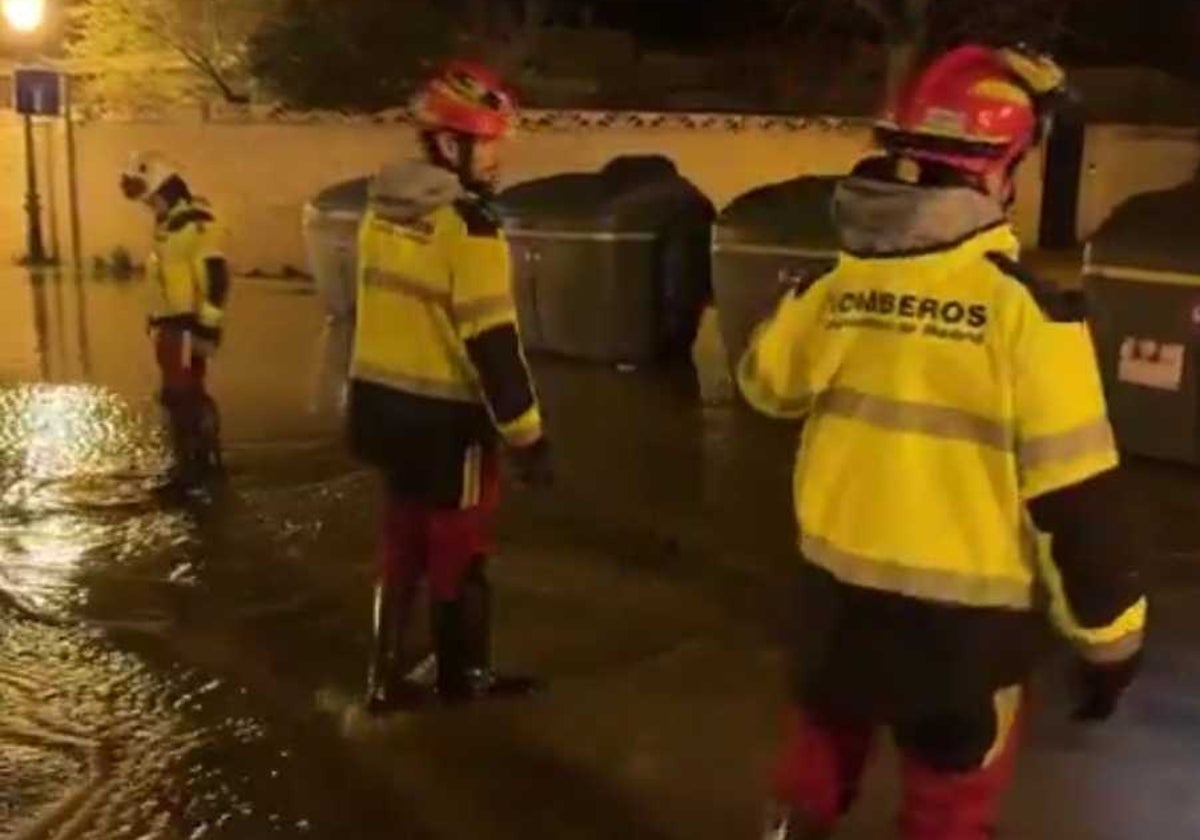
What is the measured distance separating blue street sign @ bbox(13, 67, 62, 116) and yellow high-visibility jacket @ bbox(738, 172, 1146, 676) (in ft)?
59.7

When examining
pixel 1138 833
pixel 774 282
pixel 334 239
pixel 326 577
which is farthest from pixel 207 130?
pixel 1138 833

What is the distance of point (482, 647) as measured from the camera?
579cm

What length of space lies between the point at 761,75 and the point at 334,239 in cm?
1371

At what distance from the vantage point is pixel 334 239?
51.0ft

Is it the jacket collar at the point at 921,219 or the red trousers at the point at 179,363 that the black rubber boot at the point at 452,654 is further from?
the red trousers at the point at 179,363

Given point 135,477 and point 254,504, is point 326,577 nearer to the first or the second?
point 254,504

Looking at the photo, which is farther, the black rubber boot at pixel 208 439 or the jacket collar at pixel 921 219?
the black rubber boot at pixel 208 439

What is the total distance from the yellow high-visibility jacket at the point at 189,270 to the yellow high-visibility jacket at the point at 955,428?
5340mm

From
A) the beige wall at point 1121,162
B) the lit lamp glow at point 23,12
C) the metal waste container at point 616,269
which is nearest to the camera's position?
the metal waste container at point 616,269

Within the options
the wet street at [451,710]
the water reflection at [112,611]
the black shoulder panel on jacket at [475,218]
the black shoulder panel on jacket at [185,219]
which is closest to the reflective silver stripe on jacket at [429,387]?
the black shoulder panel on jacket at [475,218]

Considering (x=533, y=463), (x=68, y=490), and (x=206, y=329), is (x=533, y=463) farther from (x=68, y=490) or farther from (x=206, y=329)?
(x=68, y=490)

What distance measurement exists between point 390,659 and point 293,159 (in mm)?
15927

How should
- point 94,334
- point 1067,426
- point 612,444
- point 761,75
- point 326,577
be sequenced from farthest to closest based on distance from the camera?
1. point 761,75
2. point 94,334
3. point 612,444
4. point 326,577
5. point 1067,426

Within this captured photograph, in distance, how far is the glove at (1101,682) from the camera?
3393mm
